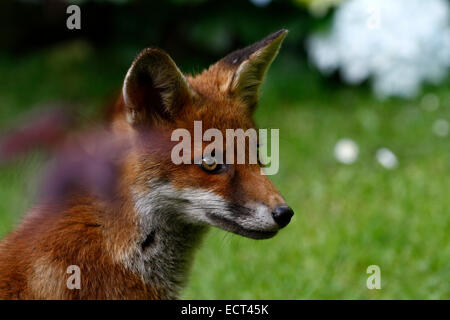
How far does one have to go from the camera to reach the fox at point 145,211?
305cm

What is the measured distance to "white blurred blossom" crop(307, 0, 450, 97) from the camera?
25.3 feet

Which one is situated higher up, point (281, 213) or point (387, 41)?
point (387, 41)

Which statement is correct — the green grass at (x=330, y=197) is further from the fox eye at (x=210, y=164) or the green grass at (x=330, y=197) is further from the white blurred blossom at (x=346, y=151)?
the fox eye at (x=210, y=164)

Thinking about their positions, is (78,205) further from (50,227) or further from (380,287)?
(380,287)

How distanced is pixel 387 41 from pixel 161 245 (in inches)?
212

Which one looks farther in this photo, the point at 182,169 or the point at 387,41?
the point at 387,41

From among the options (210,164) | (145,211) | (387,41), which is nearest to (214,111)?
(210,164)

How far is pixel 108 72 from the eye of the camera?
8414 millimetres

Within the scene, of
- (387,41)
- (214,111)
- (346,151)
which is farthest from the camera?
(387,41)

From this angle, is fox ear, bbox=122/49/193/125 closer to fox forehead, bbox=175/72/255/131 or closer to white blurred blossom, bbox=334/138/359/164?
fox forehead, bbox=175/72/255/131

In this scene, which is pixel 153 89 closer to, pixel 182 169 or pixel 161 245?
pixel 182 169

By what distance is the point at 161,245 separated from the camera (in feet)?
10.7

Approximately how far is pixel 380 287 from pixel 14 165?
363 cm
